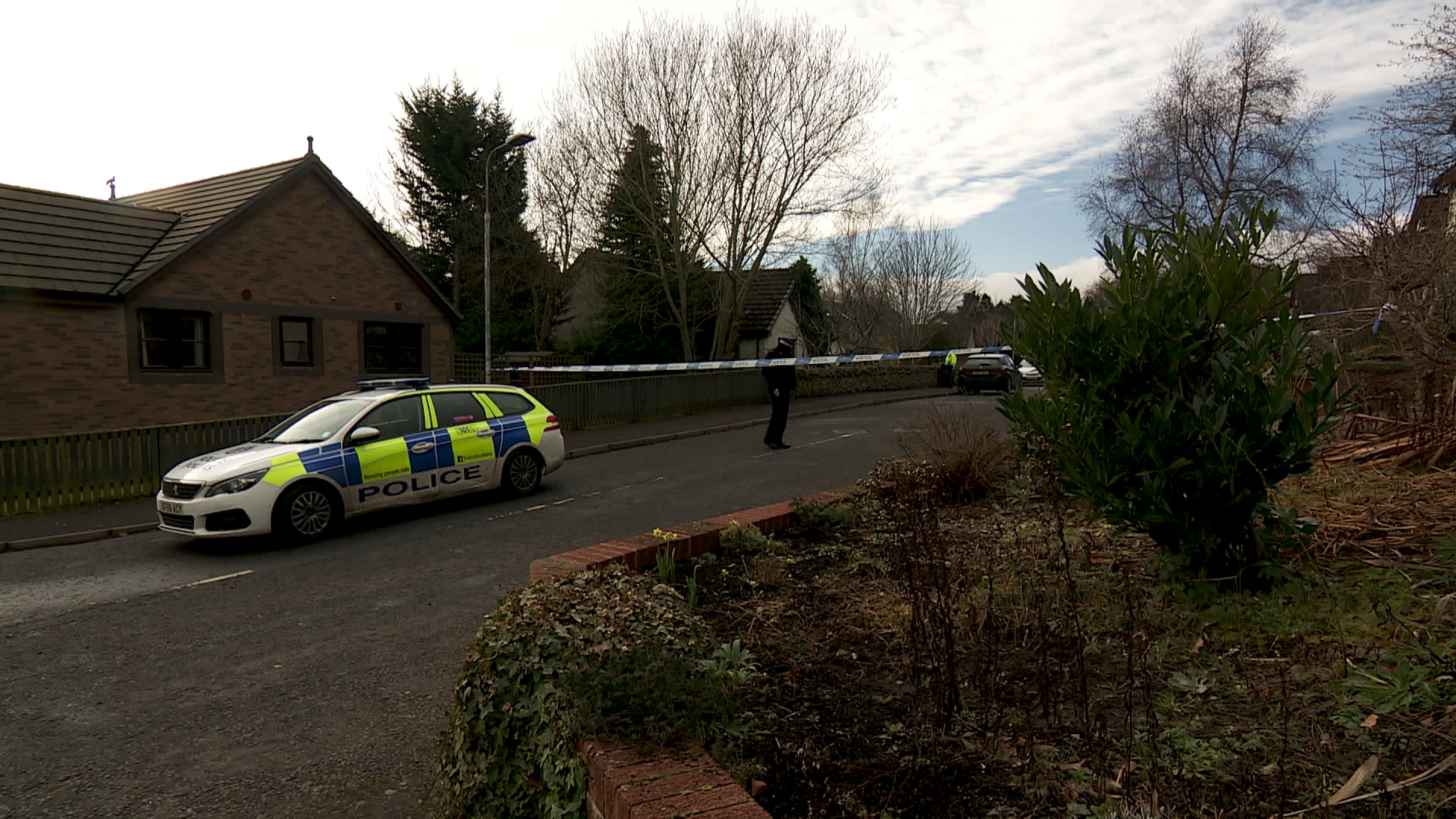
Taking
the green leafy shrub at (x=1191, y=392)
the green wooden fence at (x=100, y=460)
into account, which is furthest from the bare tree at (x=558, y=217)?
the green leafy shrub at (x=1191, y=392)

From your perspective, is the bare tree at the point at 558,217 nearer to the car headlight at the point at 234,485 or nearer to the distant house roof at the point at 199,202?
the distant house roof at the point at 199,202

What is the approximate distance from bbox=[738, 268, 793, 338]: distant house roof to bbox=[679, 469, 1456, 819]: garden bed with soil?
117 ft

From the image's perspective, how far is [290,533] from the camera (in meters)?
8.91

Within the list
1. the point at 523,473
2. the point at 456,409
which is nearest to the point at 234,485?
the point at 456,409

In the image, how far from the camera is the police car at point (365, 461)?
Answer: 868 cm

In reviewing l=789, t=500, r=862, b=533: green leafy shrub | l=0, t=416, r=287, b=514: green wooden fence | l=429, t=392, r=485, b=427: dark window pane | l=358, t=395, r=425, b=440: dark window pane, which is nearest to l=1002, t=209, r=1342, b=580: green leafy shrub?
l=789, t=500, r=862, b=533: green leafy shrub

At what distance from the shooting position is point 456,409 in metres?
10.8

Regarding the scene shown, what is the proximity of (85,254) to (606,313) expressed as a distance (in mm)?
18111

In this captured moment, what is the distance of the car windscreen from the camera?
970 cm

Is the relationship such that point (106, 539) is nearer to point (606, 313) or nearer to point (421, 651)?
point (421, 651)

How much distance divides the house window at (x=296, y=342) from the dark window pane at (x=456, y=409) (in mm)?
10996

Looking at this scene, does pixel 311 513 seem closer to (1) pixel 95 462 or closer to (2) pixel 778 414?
(1) pixel 95 462

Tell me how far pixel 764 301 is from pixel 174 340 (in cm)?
2806

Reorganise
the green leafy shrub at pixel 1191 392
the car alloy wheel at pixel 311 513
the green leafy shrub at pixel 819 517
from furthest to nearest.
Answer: the car alloy wheel at pixel 311 513 < the green leafy shrub at pixel 819 517 < the green leafy shrub at pixel 1191 392
